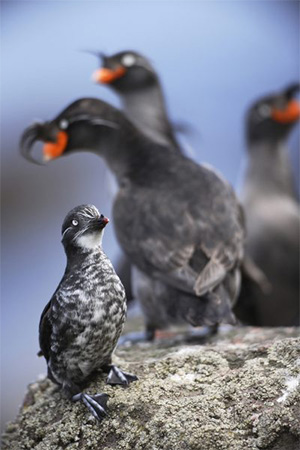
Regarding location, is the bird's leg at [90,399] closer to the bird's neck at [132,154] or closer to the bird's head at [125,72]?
the bird's neck at [132,154]

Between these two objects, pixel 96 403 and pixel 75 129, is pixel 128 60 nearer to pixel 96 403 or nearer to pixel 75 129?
pixel 75 129

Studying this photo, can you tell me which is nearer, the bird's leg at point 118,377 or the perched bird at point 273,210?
the bird's leg at point 118,377

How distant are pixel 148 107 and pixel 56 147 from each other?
2.89 meters

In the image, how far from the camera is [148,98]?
742 centimetres

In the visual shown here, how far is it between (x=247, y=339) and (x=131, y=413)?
3.56 feet

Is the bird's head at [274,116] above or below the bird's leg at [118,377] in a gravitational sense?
above

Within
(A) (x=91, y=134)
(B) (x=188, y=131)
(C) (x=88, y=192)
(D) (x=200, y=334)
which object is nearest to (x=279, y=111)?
(B) (x=188, y=131)

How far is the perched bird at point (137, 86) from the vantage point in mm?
7172

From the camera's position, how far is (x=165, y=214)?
4.46m

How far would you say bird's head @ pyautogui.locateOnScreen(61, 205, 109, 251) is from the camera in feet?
8.73

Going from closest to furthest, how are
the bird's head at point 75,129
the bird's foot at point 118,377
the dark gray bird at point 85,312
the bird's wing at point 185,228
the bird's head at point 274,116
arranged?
the dark gray bird at point 85,312 → the bird's foot at point 118,377 → the bird's wing at point 185,228 → the bird's head at point 75,129 → the bird's head at point 274,116

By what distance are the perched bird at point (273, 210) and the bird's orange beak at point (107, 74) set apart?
57.5 inches

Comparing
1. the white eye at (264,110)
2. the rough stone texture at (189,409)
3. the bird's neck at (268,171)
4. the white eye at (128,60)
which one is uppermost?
the white eye at (128,60)

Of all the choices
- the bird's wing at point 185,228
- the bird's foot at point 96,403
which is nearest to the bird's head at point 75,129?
the bird's wing at point 185,228
